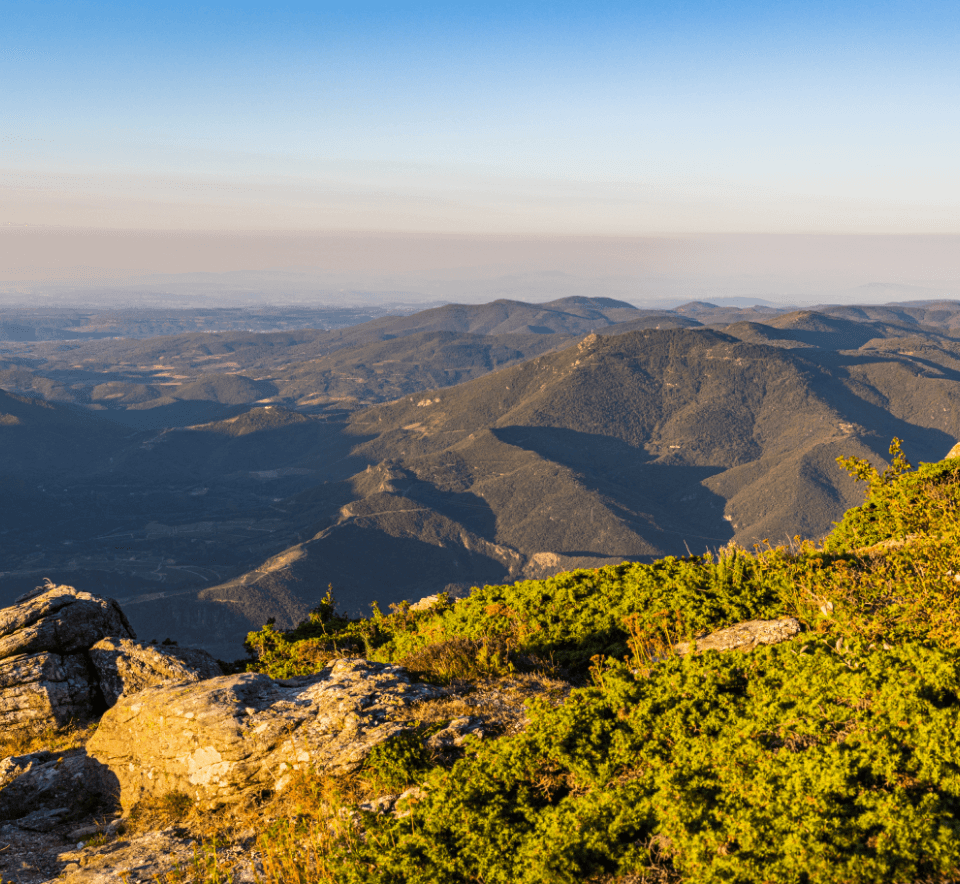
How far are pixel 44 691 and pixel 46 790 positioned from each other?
4.23 metres

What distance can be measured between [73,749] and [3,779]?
1.40m

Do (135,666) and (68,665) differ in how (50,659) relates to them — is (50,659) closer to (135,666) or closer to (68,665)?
(68,665)

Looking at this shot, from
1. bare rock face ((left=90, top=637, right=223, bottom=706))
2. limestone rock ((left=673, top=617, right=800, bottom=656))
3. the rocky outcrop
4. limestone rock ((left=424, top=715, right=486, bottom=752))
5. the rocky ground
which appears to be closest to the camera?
the rocky ground

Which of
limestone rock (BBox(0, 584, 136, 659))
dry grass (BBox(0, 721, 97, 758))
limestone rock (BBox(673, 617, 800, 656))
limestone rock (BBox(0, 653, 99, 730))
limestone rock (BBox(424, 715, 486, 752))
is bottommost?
dry grass (BBox(0, 721, 97, 758))

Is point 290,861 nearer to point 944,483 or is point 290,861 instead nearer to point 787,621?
point 787,621

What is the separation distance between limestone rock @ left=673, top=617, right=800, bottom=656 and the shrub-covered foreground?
429mm

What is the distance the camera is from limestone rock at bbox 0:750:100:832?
11094mm

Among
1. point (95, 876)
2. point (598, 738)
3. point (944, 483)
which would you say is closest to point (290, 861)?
point (95, 876)

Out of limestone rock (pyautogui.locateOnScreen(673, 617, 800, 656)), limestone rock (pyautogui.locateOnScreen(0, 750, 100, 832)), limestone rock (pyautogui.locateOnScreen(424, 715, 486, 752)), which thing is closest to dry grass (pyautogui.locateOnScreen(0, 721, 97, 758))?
limestone rock (pyautogui.locateOnScreen(0, 750, 100, 832))

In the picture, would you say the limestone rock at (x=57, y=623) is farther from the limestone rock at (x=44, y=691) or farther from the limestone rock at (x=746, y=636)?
the limestone rock at (x=746, y=636)

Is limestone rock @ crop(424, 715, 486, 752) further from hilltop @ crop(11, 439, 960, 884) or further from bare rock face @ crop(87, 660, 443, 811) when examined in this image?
bare rock face @ crop(87, 660, 443, 811)

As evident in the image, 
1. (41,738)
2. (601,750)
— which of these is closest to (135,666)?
(41,738)

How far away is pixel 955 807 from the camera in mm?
6504

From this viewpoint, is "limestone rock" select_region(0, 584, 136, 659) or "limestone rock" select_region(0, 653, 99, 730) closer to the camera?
"limestone rock" select_region(0, 653, 99, 730)
